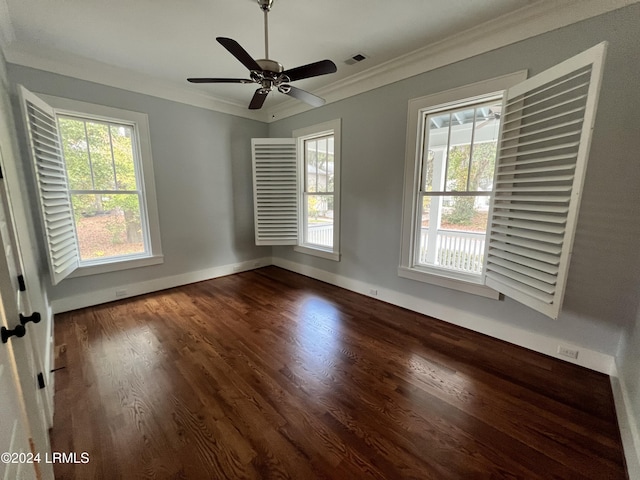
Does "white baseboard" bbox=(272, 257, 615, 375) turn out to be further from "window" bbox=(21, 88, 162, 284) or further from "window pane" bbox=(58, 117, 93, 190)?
"window pane" bbox=(58, 117, 93, 190)

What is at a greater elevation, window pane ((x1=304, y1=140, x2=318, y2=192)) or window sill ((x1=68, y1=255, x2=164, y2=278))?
window pane ((x1=304, y1=140, x2=318, y2=192))

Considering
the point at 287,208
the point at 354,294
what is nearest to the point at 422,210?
the point at 354,294

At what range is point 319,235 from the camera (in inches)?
173

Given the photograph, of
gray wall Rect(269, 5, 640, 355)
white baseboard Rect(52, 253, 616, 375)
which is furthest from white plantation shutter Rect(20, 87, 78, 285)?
gray wall Rect(269, 5, 640, 355)

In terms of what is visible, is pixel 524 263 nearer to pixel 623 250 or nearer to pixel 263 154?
pixel 623 250

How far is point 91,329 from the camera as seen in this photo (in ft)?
8.36

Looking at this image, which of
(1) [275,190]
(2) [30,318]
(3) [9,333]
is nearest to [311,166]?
(1) [275,190]

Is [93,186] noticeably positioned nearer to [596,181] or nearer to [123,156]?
[123,156]

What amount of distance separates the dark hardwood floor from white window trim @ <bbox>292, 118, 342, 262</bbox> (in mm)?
1297

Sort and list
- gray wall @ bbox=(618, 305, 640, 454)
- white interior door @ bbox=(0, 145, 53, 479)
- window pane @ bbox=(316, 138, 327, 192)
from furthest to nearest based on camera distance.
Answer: window pane @ bbox=(316, 138, 327, 192)
gray wall @ bbox=(618, 305, 640, 454)
white interior door @ bbox=(0, 145, 53, 479)

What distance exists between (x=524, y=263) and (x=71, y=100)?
454cm

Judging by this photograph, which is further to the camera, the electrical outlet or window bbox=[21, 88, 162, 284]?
window bbox=[21, 88, 162, 284]

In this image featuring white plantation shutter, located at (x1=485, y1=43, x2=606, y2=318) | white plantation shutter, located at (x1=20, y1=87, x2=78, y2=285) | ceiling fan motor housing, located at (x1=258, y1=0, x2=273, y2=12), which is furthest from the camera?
white plantation shutter, located at (x1=20, y1=87, x2=78, y2=285)

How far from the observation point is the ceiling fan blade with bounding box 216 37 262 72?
1.46 metres
